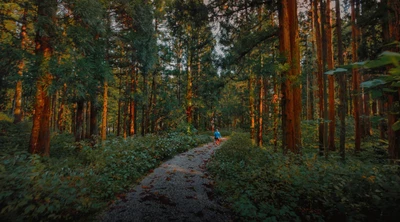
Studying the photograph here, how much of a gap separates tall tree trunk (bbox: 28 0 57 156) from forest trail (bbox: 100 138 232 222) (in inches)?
204

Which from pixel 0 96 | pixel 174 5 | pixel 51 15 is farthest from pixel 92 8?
pixel 0 96

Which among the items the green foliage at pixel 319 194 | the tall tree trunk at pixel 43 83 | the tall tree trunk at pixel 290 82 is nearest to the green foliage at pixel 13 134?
the tall tree trunk at pixel 43 83

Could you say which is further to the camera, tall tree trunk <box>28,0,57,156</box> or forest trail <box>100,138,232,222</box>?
tall tree trunk <box>28,0,57,156</box>

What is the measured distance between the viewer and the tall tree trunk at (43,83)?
712cm

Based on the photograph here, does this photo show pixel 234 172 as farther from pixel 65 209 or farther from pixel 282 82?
pixel 65 209

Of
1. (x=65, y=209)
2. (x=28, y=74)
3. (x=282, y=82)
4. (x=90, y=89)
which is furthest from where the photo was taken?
(x=90, y=89)

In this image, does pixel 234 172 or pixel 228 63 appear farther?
pixel 228 63

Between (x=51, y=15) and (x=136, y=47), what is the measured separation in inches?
207

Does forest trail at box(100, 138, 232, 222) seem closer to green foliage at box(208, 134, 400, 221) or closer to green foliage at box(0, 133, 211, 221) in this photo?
green foliage at box(0, 133, 211, 221)

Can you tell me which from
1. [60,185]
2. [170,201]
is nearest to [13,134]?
[60,185]

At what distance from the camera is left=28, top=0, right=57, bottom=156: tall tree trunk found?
23.4 feet

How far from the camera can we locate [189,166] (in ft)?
28.0

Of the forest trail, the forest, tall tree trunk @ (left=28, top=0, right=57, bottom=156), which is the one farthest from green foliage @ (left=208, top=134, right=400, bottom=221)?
tall tree trunk @ (left=28, top=0, right=57, bottom=156)

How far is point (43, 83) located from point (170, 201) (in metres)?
6.92
